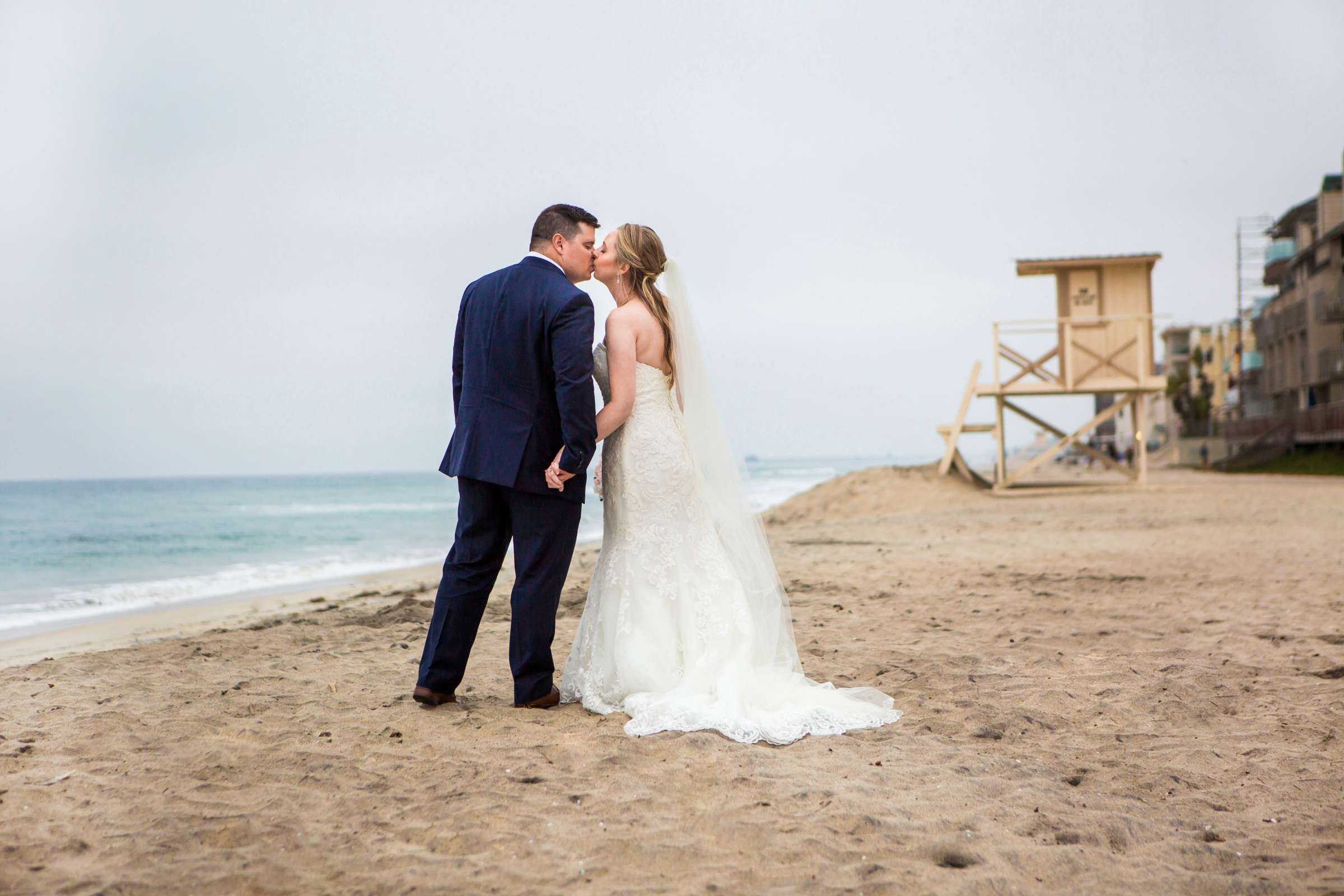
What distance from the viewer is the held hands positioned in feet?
12.2

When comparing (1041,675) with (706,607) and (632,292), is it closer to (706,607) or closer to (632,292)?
(706,607)

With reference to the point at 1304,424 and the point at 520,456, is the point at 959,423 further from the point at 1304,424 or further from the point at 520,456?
the point at 1304,424

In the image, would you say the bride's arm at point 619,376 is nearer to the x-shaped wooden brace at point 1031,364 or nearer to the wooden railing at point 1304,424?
the x-shaped wooden brace at point 1031,364

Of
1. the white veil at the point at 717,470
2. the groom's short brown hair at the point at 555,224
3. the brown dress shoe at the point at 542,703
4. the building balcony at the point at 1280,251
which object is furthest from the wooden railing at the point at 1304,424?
the brown dress shoe at the point at 542,703

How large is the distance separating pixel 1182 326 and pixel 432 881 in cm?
10234

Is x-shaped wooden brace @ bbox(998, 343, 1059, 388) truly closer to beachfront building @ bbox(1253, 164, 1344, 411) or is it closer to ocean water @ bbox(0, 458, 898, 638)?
ocean water @ bbox(0, 458, 898, 638)

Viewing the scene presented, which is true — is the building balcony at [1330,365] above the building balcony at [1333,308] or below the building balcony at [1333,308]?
below

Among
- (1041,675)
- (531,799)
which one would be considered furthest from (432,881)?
(1041,675)

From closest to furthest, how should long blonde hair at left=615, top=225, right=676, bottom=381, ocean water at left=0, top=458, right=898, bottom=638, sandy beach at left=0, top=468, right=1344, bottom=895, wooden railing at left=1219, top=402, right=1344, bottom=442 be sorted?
1. sandy beach at left=0, top=468, right=1344, bottom=895
2. long blonde hair at left=615, top=225, right=676, bottom=381
3. ocean water at left=0, top=458, right=898, bottom=638
4. wooden railing at left=1219, top=402, right=1344, bottom=442

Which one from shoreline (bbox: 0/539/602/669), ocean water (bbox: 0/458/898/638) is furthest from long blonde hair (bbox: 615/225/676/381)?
shoreline (bbox: 0/539/602/669)

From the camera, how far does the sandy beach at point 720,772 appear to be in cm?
240

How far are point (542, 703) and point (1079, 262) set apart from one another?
1794cm

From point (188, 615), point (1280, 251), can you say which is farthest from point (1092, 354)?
point (1280, 251)

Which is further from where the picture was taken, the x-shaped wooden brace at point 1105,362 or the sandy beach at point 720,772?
the x-shaped wooden brace at point 1105,362
